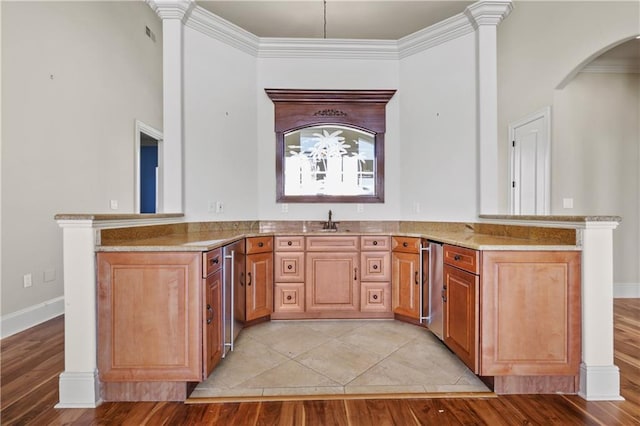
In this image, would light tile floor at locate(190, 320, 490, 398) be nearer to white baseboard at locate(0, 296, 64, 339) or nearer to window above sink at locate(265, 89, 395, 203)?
window above sink at locate(265, 89, 395, 203)

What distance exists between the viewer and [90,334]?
1.66 m

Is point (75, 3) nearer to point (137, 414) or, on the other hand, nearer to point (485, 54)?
point (137, 414)

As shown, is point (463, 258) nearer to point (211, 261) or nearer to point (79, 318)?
point (211, 261)

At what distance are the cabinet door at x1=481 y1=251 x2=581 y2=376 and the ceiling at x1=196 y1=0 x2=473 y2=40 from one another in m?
2.41

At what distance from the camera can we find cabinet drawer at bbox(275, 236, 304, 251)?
286 centimetres

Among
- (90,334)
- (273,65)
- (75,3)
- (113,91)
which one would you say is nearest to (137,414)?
(90,334)

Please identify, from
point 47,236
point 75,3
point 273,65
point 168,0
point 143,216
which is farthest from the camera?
point 273,65

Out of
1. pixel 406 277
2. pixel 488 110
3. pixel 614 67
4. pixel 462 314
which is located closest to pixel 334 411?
pixel 462 314

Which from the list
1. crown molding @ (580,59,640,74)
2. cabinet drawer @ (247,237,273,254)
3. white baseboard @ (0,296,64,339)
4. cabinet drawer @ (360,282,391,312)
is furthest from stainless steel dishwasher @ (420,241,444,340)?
white baseboard @ (0,296,64,339)

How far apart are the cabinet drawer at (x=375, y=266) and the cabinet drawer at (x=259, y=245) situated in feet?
2.93

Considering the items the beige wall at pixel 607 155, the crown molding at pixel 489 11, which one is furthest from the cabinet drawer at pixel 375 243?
the beige wall at pixel 607 155

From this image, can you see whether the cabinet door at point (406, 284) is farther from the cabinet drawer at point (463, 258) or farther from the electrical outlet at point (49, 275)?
the electrical outlet at point (49, 275)

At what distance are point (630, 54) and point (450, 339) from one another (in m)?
3.98

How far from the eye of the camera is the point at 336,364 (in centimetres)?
207
